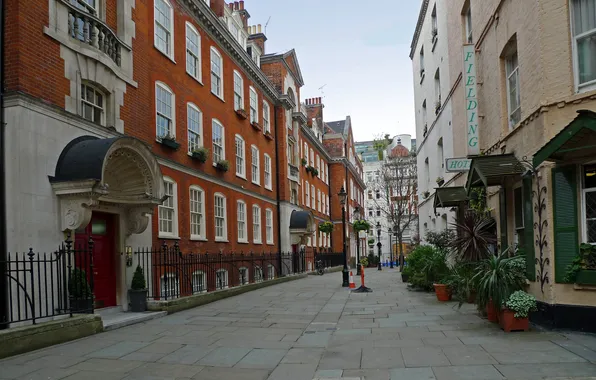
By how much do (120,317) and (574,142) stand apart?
970 cm

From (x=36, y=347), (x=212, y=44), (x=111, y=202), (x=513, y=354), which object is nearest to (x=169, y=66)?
(x=212, y=44)

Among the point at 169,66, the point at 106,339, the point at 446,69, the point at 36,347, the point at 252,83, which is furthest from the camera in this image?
the point at 252,83

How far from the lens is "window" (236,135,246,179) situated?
23.3 meters

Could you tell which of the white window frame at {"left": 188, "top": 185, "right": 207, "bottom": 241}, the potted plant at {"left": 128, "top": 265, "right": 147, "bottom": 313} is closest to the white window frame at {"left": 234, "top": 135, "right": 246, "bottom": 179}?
the white window frame at {"left": 188, "top": 185, "right": 207, "bottom": 241}

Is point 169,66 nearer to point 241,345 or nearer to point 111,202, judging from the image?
Answer: point 111,202

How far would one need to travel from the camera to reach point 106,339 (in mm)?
9266

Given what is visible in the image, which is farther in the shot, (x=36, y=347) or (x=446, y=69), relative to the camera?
(x=446, y=69)

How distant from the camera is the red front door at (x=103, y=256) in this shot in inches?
471

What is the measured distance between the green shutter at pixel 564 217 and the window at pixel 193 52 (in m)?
13.5

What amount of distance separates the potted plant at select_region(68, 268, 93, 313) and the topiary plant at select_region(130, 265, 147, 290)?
227 centimetres

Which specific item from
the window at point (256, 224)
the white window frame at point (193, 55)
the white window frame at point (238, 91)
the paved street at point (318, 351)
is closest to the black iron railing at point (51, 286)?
the paved street at point (318, 351)

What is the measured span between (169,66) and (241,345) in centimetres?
1115

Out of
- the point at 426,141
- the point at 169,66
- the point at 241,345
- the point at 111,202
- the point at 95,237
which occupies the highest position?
the point at 169,66

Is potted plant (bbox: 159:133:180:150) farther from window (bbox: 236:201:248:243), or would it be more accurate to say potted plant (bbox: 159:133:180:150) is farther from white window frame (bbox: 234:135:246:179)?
window (bbox: 236:201:248:243)
